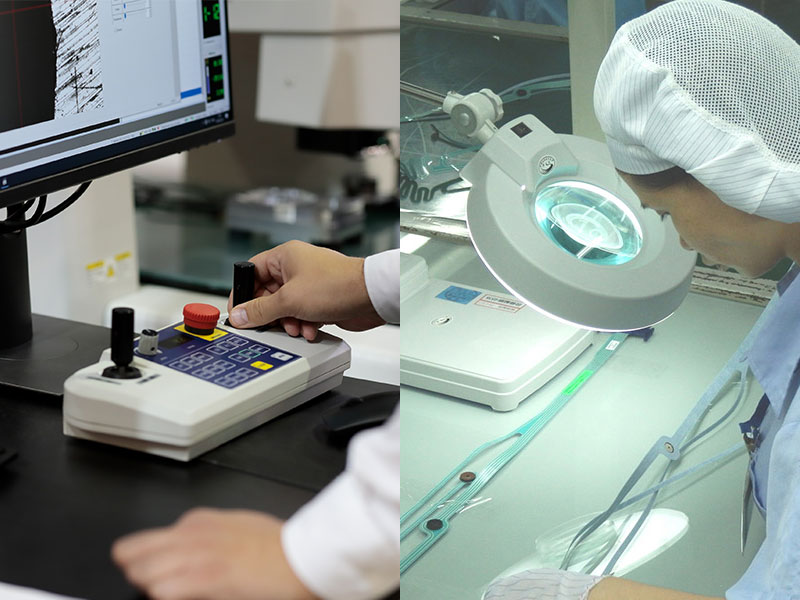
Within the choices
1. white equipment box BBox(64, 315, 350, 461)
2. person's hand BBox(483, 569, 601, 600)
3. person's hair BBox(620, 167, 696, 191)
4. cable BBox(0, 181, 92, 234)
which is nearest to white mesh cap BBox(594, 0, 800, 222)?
person's hair BBox(620, 167, 696, 191)

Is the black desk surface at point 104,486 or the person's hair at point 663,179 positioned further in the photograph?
the black desk surface at point 104,486

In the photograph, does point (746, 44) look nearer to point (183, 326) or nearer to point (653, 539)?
point (653, 539)

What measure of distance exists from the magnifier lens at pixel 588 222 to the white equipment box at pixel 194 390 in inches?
15.3

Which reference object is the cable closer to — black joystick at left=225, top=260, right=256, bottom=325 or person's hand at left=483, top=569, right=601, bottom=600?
black joystick at left=225, top=260, right=256, bottom=325

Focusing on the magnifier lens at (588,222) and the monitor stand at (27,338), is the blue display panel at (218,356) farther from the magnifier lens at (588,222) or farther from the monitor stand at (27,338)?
the magnifier lens at (588,222)

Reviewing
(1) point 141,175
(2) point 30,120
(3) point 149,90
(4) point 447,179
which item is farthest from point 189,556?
(1) point 141,175

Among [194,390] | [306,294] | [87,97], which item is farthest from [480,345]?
[87,97]

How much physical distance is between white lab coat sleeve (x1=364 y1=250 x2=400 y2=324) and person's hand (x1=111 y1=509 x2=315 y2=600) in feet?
1.45

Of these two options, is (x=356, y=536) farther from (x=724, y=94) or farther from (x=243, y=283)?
(x=243, y=283)

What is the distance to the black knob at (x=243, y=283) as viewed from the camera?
3.75 feet

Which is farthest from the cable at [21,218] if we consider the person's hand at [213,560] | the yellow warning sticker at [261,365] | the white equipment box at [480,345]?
the white equipment box at [480,345]

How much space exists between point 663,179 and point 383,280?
1.81 ft

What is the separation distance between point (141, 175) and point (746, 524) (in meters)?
2.29

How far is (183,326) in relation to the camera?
1076mm
